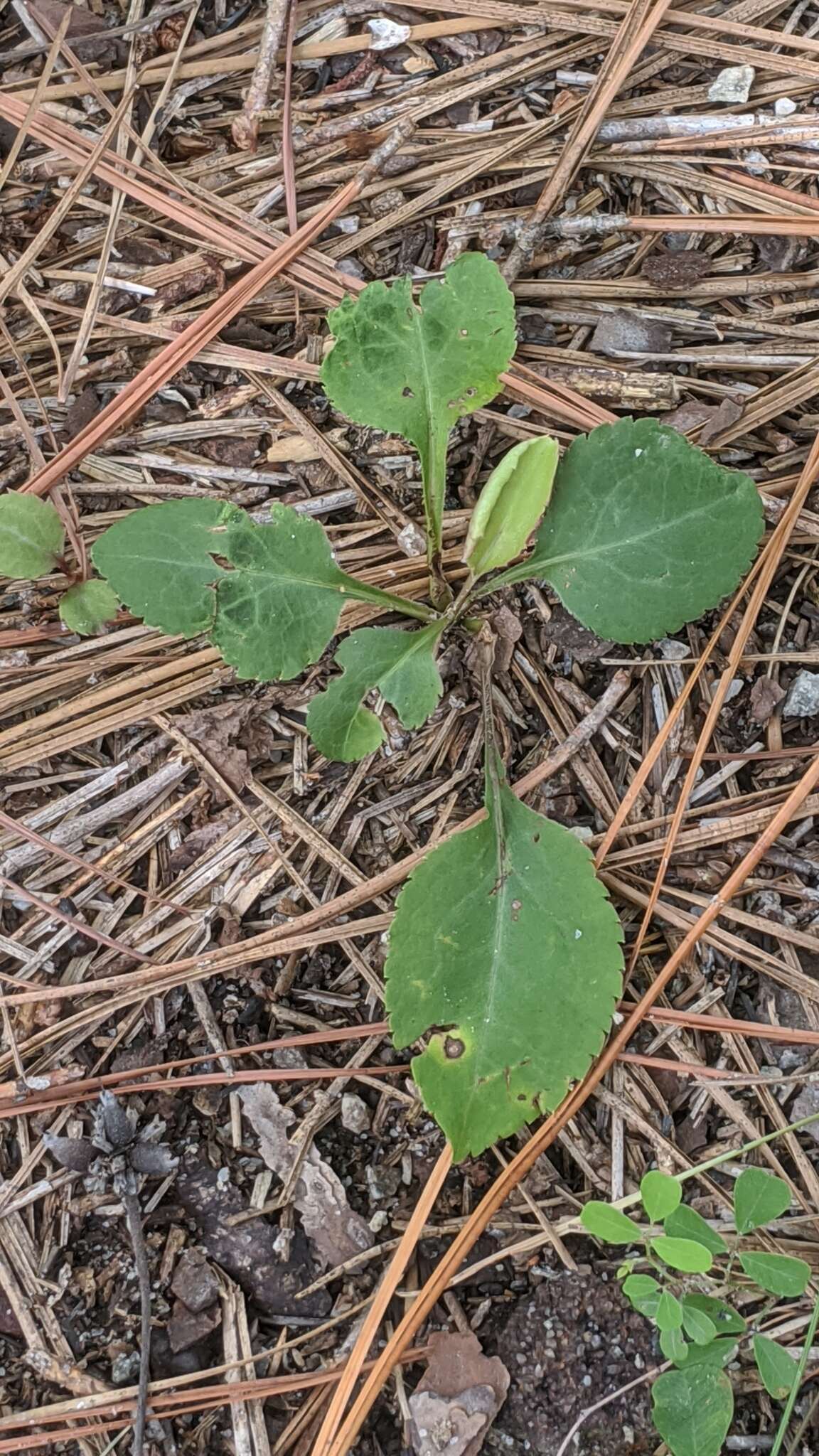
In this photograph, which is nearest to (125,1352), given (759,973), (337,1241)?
(337,1241)

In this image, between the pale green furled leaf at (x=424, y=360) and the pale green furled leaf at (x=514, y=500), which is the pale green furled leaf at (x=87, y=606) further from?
the pale green furled leaf at (x=514, y=500)

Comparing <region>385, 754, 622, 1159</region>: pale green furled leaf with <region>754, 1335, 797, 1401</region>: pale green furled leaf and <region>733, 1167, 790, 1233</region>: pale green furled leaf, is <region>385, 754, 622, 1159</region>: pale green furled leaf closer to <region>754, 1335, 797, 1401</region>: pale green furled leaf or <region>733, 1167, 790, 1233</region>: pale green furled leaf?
<region>733, 1167, 790, 1233</region>: pale green furled leaf

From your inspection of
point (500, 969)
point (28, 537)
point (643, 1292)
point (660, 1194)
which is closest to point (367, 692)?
point (500, 969)

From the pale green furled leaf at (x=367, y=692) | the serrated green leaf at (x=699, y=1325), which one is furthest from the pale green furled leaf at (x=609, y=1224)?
the pale green furled leaf at (x=367, y=692)

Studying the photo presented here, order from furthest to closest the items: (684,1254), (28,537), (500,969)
A: 1. (28,537)
2. (500,969)
3. (684,1254)

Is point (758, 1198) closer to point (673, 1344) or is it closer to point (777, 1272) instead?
point (777, 1272)

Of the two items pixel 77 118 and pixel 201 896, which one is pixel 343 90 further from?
pixel 201 896
